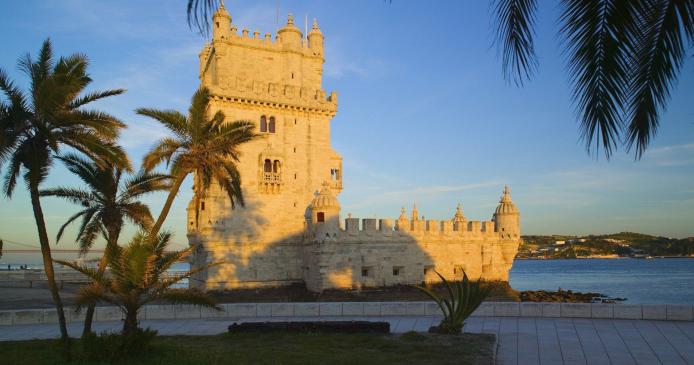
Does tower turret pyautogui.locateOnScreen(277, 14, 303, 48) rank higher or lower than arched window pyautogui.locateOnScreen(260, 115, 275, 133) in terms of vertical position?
higher

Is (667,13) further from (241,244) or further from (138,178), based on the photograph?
(241,244)

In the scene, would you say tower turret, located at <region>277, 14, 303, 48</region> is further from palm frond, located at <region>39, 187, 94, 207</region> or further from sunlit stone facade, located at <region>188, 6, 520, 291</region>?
palm frond, located at <region>39, 187, 94, 207</region>

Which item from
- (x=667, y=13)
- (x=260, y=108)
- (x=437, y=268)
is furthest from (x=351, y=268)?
(x=667, y=13)

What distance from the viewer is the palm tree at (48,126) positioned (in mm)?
12648

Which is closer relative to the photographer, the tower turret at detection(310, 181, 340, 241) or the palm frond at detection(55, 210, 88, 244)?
the palm frond at detection(55, 210, 88, 244)

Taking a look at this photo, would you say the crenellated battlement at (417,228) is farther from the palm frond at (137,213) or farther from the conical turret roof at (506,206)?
the palm frond at (137,213)

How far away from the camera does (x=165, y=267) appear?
42.5 ft

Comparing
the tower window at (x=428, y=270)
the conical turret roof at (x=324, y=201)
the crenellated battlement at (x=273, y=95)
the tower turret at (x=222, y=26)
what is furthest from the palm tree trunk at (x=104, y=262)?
the tower window at (x=428, y=270)

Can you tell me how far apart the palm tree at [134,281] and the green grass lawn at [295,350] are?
3.40 feet

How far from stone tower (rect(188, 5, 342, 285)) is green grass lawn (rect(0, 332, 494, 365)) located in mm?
14648

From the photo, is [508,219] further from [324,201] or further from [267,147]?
[267,147]

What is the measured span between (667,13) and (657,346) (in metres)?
10.1

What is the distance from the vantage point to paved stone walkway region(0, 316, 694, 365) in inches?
465

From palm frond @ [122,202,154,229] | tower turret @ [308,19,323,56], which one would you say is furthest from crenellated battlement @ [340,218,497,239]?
palm frond @ [122,202,154,229]
